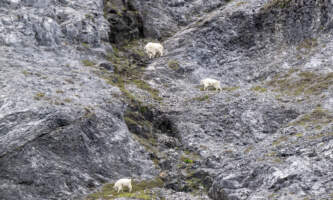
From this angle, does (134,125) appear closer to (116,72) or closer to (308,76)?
(116,72)

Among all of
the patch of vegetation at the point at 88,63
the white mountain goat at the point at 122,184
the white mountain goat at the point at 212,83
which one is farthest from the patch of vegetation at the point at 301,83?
the patch of vegetation at the point at 88,63

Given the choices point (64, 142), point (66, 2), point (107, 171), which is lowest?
point (107, 171)

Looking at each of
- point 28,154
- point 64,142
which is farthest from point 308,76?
point 28,154

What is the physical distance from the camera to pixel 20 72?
88.0 ft

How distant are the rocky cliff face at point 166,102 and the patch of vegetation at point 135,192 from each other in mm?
122

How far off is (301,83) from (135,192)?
61.2 ft

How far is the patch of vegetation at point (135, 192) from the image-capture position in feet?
63.8

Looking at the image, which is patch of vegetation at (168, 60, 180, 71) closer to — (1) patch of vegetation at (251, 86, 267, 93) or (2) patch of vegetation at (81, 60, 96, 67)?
(2) patch of vegetation at (81, 60, 96, 67)

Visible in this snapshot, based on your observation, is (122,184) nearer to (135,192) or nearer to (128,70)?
(135,192)

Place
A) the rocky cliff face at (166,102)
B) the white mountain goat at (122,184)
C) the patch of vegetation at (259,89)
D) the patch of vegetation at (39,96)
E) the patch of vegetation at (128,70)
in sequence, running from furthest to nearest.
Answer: the patch of vegetation at (259,89) → the patch of vegetation at (128,70) → the patch of vegetation at (39,96) → the white mountain goat at (122,184) → the rocky cliff face at (166,102)

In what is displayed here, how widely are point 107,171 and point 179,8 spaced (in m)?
33.5

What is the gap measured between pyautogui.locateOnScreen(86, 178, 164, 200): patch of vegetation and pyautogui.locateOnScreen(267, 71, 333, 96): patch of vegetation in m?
15.1

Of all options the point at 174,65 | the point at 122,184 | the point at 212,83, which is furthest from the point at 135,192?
the point at 174,65

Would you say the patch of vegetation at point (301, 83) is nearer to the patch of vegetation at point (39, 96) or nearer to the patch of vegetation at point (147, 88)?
the patch of vegetation at point (147, 88)
